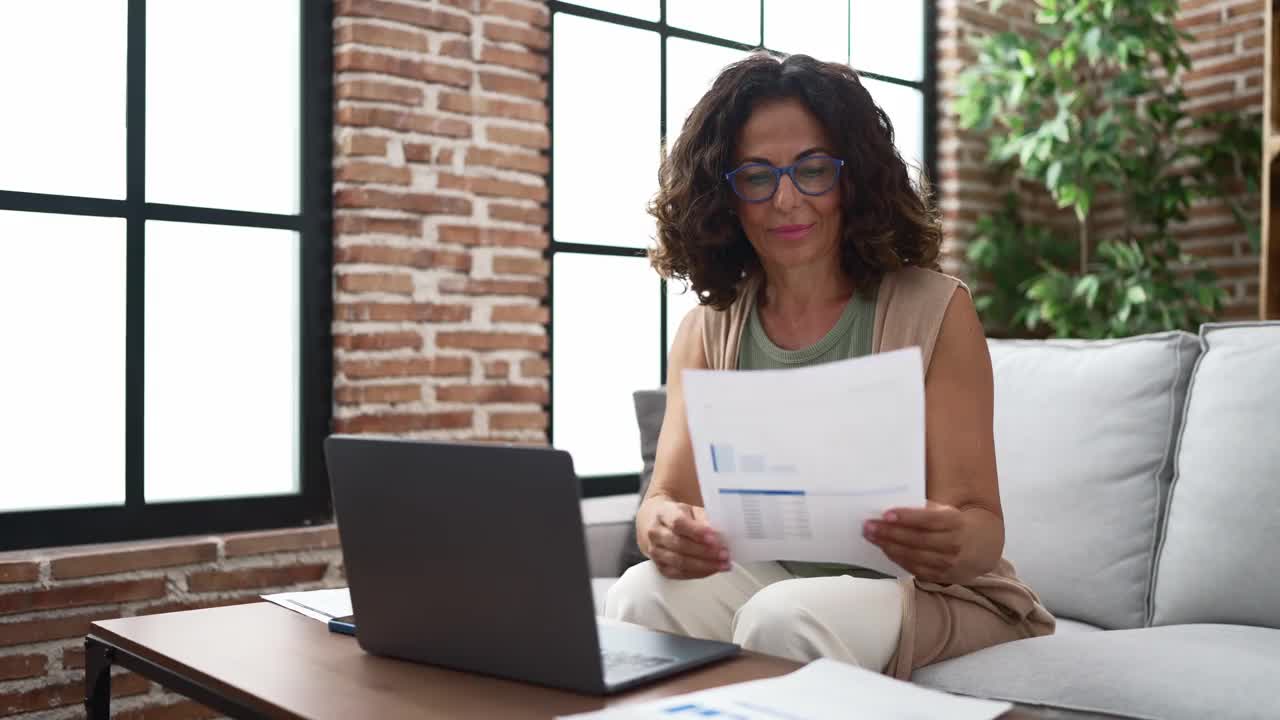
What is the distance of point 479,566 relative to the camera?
42.3 inches

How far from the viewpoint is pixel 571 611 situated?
3.39 feet

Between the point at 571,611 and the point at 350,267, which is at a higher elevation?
the point at 350,267

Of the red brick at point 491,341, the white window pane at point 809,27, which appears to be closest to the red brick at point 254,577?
the red brick at point 491,341

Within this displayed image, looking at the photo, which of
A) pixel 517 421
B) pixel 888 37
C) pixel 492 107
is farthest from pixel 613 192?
pixel 888 37

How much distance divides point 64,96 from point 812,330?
168cm

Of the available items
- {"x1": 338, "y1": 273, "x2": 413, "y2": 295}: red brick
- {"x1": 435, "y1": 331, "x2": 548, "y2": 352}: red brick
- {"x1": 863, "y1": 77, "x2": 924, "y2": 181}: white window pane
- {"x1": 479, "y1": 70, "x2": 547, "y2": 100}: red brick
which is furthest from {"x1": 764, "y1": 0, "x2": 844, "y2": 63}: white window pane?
{"x1": 338, "y1": 273, "x2": 413, "y2": 295}: red brick

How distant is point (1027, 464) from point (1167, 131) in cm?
221

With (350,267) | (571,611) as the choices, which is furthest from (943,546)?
(350,267)

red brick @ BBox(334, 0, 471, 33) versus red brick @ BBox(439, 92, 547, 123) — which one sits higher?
red brick @ BBox(334, 0, 471, 33)

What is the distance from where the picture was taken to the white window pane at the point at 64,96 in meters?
2.35

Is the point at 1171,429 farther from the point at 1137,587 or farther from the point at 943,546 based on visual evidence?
the point at 943,546

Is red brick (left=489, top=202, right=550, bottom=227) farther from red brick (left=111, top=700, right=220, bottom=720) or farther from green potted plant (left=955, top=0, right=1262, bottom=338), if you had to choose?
green potted plant (left=955, top=0, right=1262, bottom=338)

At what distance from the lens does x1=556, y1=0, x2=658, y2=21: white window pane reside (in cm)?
322

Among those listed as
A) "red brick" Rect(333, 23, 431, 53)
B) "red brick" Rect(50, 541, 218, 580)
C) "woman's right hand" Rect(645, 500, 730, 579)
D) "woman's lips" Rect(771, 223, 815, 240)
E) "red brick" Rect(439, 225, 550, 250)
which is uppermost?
"red brick" Rect(333, 23, 431, 53)
